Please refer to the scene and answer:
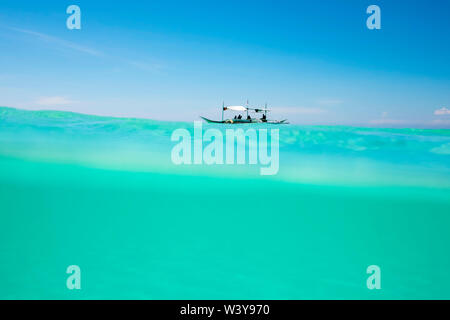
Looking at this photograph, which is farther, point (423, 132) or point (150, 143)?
point (150, 143)

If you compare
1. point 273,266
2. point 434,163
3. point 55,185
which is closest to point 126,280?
point 273,266

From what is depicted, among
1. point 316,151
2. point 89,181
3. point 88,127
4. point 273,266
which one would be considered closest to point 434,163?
point 316,151

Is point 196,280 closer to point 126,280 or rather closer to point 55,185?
point 126,280

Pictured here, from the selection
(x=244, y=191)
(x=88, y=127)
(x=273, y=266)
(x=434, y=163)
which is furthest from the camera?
(x=244, y=191)

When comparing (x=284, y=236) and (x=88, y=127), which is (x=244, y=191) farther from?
(x=88, y=127)

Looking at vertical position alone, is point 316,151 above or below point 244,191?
above

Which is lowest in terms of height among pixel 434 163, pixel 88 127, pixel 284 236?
pixel 284 236

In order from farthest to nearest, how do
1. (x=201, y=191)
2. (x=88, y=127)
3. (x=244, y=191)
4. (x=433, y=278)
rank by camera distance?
(x=201, y=191), (x=244, y=191), (x=88, y=127), (x=433, y=278)
